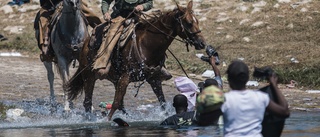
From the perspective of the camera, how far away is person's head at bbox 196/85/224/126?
6.18 meters

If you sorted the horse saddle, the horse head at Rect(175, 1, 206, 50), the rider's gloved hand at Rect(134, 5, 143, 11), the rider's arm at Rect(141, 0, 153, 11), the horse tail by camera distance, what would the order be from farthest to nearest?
the horse tail, the rider's arm at Rect(141, 0, 153, 11), the rider's gloved hand at Rect(134, 5, 143, 11), the horse saddle, the horse head at Rect(175, 1, 206, 50)

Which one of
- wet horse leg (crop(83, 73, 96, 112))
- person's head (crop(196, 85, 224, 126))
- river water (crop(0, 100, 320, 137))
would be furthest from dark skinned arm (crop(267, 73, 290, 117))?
wet horse leg (crop(83, 73, 96, 112))

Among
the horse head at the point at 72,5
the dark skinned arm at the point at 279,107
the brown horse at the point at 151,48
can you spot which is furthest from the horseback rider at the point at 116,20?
the dark skinned arm at the point at 279,107

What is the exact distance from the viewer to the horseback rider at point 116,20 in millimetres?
13267

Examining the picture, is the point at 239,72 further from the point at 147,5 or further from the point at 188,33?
the point at 147,5

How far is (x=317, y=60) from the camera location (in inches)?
726

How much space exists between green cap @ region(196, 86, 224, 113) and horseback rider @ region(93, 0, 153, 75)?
278 inches

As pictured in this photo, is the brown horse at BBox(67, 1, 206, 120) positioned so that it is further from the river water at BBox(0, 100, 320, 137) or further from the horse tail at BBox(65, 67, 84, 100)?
the horse tail at BBox(65, 67, 84, 100)

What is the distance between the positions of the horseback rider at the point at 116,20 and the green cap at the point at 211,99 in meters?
7.07

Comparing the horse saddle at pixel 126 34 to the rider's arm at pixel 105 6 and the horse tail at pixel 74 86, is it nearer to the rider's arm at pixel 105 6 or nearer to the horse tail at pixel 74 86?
the rider's arm at pixel 105 6

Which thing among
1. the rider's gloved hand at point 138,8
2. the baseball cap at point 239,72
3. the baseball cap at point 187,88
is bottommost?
the baseball cap at point 187,88

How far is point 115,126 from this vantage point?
12398 millimetres

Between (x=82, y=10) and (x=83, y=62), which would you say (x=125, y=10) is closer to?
(x=83, y=62)

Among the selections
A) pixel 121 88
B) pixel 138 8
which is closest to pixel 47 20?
pixel 138 8
